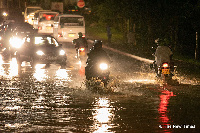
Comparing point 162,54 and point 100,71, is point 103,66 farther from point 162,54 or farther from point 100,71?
point 162,54

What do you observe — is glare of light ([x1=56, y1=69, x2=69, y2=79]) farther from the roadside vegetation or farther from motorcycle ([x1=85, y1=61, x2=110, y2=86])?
the roadside vegetation

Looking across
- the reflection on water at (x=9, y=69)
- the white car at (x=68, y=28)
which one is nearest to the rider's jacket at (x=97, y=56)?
the reflection on water at (x=9, y=69)

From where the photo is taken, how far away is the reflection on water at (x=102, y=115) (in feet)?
35.7

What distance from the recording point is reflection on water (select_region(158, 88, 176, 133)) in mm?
11441

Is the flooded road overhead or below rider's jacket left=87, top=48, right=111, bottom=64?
below

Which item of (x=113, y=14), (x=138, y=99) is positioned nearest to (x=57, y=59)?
(x=138, y=99)

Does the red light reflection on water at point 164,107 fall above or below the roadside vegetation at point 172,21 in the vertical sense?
below

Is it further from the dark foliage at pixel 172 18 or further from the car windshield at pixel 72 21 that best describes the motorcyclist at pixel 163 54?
the car windshield at pixel 72 21

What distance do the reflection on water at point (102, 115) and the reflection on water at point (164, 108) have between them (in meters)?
0.98

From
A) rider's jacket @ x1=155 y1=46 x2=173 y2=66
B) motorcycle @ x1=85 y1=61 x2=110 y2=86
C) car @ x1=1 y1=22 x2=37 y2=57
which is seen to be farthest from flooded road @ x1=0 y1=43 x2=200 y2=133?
car @ x1=1 y1=22 x2=37 y2=57

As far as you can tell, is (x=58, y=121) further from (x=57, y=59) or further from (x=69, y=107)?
(x=57, y=59)

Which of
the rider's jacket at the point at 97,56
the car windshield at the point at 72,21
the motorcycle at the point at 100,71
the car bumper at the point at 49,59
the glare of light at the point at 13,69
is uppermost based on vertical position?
the car windshield at the point at 72,21

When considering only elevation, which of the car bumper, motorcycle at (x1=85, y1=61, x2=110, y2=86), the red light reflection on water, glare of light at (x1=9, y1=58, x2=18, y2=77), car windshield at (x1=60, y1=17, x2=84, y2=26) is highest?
car windshield at (x1=60, y1=17, x2=84, y2=26)

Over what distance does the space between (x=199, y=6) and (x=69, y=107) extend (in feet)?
49.6
